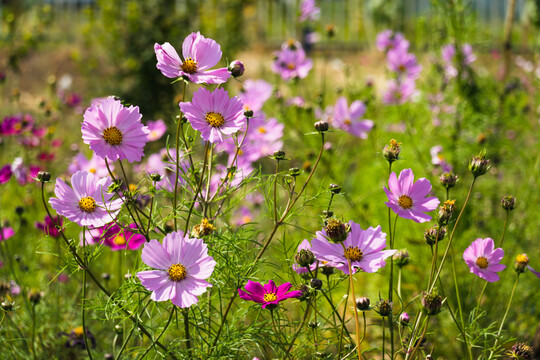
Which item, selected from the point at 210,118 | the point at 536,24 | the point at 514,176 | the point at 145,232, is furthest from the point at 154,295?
the point at 514,176

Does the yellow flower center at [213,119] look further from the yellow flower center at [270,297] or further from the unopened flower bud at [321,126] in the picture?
the yellow flower center at [270,297]

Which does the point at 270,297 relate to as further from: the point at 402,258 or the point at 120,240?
the point at 120,240

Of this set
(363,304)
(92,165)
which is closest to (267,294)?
(363,304)

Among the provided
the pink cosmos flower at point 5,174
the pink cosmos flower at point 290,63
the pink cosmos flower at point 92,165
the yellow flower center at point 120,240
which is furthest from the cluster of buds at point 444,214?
the pink cosmos flower at point 290,63

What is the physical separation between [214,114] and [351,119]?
121 centimetres

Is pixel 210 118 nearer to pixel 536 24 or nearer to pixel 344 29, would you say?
pixel 536 24

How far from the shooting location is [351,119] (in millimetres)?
2148

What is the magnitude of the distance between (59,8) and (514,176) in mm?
12856

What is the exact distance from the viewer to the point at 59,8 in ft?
44.0

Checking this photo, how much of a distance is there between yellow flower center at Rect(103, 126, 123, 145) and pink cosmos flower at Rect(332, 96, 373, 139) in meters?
1.22

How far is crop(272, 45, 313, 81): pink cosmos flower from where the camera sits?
231cm

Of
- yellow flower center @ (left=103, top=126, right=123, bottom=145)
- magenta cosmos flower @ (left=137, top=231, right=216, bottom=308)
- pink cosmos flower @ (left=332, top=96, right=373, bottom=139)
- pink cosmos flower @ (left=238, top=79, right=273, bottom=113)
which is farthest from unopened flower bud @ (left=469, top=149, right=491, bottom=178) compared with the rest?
pink cosmos flower @ (left=332, top=96, right=373, bottom=139)

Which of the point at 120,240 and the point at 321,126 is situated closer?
the point at 321,126

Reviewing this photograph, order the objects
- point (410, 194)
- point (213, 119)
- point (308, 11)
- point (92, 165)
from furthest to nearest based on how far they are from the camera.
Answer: point (308, 11), point (92, 165), point (410, 194), point (213, 119)
